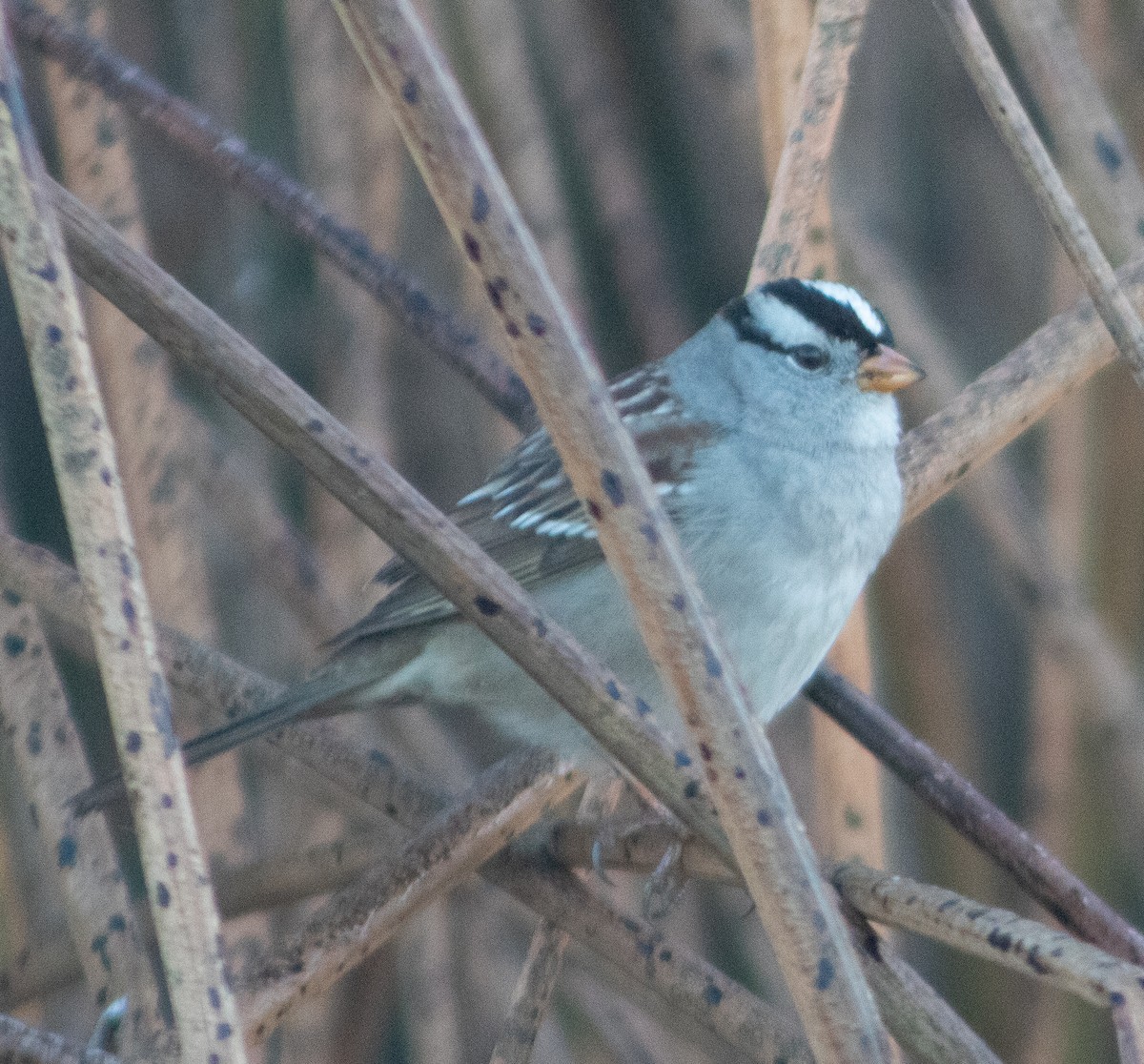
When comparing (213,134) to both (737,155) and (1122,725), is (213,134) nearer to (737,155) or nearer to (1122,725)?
(737,155)

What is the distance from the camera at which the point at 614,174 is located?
1.75m

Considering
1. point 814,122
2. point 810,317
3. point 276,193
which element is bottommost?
point 810,317

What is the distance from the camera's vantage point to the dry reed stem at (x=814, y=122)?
116cm

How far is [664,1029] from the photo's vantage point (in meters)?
1.69

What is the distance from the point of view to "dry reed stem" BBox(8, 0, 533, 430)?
3.87 feet

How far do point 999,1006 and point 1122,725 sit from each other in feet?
1.19

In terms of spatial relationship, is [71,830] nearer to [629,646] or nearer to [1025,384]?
[629,646]

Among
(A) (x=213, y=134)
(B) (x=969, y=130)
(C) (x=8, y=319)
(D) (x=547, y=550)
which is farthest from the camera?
(B) (x=969, y=130)

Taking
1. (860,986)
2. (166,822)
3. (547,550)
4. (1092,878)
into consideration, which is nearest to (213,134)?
(547,550)

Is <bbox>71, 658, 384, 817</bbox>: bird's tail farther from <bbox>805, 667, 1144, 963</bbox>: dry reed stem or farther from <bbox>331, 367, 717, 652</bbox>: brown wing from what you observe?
<bbox>805, 667, 1144, 963</bbox>: dry reed stem

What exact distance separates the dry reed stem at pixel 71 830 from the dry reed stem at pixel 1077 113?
835 millimetres

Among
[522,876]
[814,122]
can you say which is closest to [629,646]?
[522,876]

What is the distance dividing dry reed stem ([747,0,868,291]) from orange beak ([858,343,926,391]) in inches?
7.8

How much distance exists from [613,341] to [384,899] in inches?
41.0
